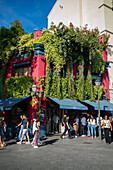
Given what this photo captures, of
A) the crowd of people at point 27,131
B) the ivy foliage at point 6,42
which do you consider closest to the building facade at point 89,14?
the ivy foliage at point 6,42

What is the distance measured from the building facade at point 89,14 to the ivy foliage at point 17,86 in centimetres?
957

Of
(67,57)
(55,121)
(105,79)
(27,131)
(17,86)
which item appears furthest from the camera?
(105,79)

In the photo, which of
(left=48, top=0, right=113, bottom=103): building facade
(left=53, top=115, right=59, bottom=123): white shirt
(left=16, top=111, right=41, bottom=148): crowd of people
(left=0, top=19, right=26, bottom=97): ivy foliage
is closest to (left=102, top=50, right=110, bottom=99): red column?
(left=48, top=0, right=113, bottom=103): building facade

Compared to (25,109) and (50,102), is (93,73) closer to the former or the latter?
(50,102)

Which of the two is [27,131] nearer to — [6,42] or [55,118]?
[55,118]

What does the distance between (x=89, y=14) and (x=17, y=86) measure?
14.2m

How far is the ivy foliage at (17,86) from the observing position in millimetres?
12766

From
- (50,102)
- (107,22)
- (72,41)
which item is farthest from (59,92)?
(107,22)

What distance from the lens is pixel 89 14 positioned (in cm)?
2084

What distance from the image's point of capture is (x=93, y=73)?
16469mm

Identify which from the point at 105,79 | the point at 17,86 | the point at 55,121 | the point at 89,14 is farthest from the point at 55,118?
the point at 89,14

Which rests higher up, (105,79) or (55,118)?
(105,79)

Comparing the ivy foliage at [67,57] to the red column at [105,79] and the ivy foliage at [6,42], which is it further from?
the red column at [105,79]

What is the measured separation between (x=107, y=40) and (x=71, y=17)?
7.30m
